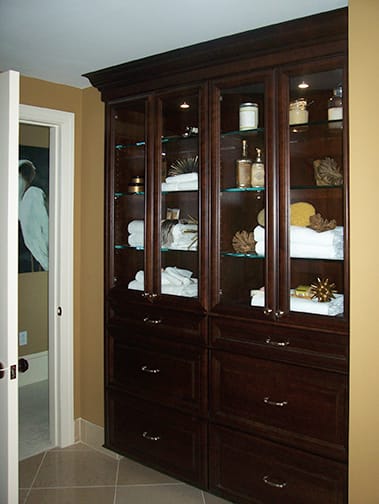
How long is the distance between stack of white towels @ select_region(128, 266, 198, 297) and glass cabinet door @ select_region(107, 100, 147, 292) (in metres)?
0.15

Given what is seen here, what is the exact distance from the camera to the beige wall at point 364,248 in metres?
2.14

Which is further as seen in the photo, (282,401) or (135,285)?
(135,285)

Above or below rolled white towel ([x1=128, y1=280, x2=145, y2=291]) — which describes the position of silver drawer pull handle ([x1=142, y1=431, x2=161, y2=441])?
below

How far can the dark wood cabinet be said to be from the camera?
2404mm

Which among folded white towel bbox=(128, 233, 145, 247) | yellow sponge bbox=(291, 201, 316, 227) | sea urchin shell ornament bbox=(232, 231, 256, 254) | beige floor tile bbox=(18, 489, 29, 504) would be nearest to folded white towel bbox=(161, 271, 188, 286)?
folded white towel bbox=(128, 233, 145, 247)

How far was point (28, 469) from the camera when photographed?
3.28 meters

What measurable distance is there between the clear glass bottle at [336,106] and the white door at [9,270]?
137 cm

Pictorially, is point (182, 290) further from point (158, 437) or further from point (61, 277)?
point (61, 277)

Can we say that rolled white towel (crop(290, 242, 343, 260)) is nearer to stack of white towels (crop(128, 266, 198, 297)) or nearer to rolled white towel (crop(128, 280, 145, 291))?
stack of white towels (crop(128, 266, 198, 297))

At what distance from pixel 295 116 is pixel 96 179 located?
1.54 metres

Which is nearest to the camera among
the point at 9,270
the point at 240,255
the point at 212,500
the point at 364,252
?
the point at 9,270

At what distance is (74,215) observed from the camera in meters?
3.60

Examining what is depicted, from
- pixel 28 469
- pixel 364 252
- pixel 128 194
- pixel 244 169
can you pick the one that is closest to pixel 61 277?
pixel 128 194

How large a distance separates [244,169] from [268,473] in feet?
5.04
